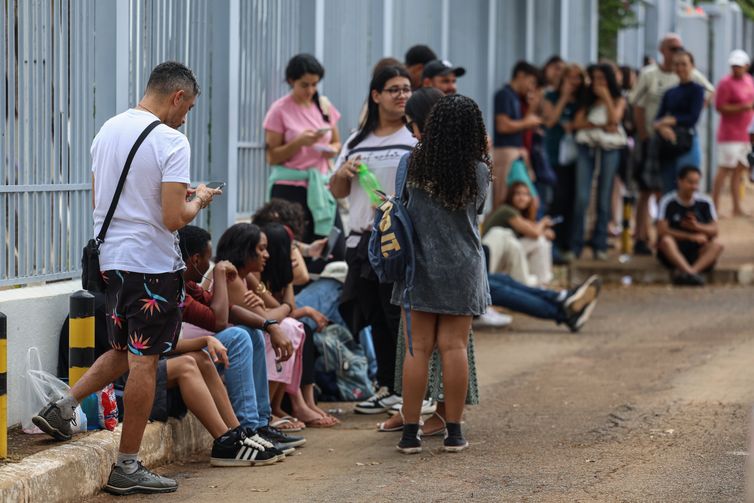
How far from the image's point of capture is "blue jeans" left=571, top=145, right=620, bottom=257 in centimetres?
1636

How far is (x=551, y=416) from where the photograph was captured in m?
8.66

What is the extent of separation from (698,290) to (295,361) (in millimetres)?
8134

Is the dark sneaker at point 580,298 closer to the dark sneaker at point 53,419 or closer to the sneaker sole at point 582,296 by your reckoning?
the sneaker sole at point 582,296

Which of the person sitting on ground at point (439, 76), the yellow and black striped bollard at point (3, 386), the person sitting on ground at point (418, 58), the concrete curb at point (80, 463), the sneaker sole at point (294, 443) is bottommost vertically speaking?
the sneaker sole at point (294, 443)

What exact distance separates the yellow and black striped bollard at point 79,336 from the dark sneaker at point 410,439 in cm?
161

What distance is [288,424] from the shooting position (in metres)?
8.34

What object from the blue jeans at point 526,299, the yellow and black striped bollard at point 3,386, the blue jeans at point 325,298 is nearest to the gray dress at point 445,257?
the blue jeans at point 325,298

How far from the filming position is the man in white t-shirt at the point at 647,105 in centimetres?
1744

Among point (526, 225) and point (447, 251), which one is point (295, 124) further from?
point (526, 225)

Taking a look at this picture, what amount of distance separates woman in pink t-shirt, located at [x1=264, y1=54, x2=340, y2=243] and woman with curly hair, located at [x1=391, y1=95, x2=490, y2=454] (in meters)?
2.77

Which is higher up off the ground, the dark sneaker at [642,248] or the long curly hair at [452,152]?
the long curly hair at [452,152]

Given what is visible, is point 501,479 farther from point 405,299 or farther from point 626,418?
point 626,418

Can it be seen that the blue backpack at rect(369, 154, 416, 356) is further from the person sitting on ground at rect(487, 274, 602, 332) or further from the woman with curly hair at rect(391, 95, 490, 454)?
the person sitting on ground at rect(487, 274, 602, 332)

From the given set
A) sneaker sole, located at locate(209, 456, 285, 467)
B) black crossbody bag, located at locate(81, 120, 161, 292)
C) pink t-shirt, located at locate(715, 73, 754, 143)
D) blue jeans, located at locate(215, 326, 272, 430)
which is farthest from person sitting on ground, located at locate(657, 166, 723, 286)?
black crossbody bag, located at locate(81, 120, 161, 292)
